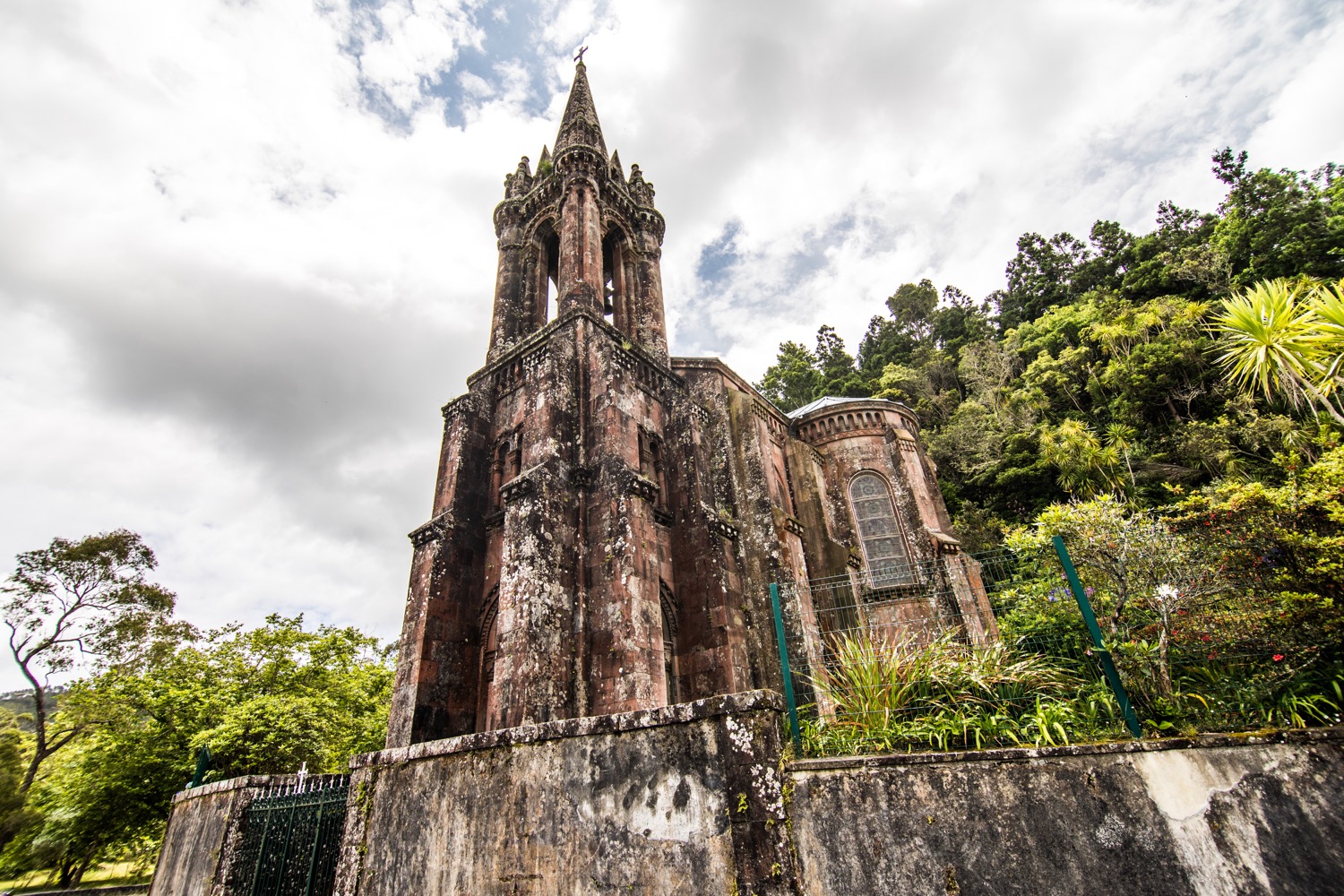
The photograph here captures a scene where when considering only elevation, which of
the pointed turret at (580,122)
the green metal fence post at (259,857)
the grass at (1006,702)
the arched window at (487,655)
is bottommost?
the green metal fence post at (259,857)

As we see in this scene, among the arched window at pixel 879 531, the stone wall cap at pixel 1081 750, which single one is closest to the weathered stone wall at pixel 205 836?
the stone wall cap at pixel 1081 750

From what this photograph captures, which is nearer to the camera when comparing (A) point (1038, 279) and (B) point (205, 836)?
(B) point (205, 836)

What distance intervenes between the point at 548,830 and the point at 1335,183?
4782 centimetres

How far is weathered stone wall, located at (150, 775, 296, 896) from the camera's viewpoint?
7559 mm

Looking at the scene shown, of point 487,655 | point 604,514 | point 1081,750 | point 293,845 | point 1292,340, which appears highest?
point 1292,340

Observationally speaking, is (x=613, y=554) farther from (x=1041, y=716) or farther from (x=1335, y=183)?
(x=1335, y=183)

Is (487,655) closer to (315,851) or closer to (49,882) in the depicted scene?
(315,851)

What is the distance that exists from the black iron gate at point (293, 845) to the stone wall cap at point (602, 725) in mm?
3115

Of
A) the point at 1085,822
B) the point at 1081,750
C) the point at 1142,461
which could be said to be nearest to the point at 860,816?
the point at 1085,822

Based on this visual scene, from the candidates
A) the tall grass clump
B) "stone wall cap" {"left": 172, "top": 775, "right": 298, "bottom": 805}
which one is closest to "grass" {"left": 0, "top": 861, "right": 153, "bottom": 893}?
"stone wall cap" {"left": 172, "top": 775, "right": 298, "bottom": 805}

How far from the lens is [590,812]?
4039mm

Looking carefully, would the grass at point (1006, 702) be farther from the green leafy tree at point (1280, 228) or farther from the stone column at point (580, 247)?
the green leafy tree at point (1280, 228)

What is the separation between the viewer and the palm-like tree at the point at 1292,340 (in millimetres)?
8125

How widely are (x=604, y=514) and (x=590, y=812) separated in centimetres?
710
